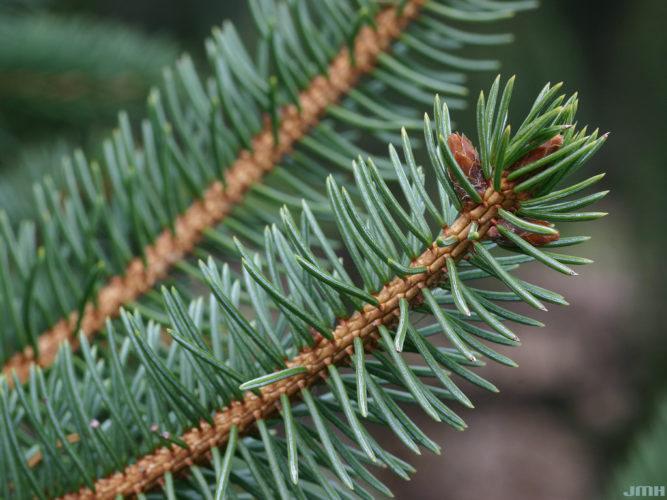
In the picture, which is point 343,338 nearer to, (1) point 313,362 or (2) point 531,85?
(1) point 313,362

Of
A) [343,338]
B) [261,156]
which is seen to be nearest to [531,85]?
[261,156]

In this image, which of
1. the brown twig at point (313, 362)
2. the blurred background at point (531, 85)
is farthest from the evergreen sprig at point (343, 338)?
the blurred background at point (531, 85)

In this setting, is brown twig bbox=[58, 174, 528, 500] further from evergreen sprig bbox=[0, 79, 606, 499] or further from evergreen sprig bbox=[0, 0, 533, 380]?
evergreen sprig bbox=[0, 0, 533, 380]

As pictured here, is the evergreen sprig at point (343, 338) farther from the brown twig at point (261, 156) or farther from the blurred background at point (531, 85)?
the blurred background at point (531, 85)

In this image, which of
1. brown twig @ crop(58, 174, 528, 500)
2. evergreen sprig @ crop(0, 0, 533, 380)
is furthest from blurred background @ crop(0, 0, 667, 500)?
brown twig @ crop(58, 174, 528, 500)

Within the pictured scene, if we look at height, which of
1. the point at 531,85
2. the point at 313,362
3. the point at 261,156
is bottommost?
the point at 313,362

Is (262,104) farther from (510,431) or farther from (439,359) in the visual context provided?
(510,431)
